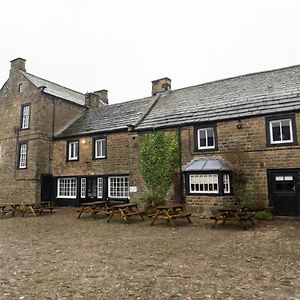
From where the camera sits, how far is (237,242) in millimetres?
9688

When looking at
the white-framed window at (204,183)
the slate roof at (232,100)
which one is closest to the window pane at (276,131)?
the slate roof at (232,100)

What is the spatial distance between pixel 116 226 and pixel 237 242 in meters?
6.11

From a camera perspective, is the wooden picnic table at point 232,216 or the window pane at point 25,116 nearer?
the wooden picnic table at point 232,216

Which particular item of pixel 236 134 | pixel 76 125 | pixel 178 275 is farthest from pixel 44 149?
pixel 178 275

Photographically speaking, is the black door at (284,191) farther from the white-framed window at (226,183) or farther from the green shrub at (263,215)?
the white-framed window at (226,183)

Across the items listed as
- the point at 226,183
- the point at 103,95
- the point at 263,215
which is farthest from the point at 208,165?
the point at 103,95

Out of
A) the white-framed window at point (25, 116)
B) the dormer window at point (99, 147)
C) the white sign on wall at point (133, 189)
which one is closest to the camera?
the white sign on wall at point (133, 189)

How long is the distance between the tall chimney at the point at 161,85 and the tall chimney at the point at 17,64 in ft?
40.1

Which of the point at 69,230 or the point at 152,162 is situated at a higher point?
the point at 152,162

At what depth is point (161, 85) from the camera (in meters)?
25.6

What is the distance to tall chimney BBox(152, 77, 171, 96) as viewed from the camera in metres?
25.2

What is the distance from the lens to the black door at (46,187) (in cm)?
2412

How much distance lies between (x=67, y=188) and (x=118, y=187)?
17.5 ft

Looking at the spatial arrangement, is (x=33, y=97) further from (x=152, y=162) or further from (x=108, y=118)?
(x=152, y=162)
